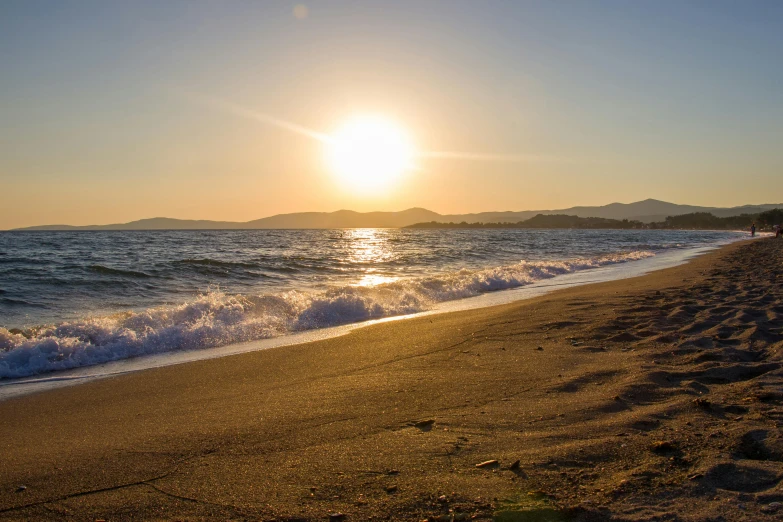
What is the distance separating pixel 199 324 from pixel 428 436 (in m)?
6.41

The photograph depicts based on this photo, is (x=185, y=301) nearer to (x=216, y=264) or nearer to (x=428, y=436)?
(x=216, y=264)

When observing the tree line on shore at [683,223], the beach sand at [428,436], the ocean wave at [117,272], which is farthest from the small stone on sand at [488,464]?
the tree line on shore at [683,223]

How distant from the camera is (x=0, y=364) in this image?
6.30 meters

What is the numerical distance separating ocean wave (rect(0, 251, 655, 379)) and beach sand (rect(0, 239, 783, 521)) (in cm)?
159

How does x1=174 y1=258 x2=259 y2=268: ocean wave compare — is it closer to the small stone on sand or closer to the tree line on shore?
the small stone on sand

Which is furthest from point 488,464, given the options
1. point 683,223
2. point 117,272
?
point 683,223

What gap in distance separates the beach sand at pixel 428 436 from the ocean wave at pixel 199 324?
5.23ft

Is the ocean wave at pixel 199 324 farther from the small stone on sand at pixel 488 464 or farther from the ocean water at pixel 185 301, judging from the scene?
the small stone on sand at pixel 488 464

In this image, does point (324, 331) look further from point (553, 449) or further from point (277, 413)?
point (553, 449)

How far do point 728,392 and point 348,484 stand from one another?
3175mm

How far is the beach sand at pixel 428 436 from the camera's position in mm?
2533

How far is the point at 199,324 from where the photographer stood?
8719 millimetres

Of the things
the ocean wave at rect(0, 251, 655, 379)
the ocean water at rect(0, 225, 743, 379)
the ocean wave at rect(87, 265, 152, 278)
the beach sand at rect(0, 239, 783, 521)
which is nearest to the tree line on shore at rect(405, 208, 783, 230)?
the ocean water at rect(0, 225, 743, 379)

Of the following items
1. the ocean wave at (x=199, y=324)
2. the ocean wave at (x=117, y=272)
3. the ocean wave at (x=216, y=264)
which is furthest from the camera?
the ocean wave at (x=216, y=264)
